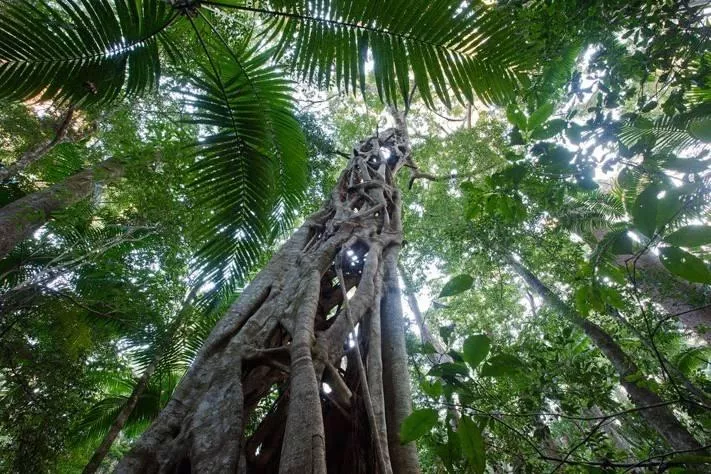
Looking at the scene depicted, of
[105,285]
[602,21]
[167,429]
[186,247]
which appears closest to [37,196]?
[105,285]

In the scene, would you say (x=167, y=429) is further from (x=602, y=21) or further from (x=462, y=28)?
(x=602, y=21)

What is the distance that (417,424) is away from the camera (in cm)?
75

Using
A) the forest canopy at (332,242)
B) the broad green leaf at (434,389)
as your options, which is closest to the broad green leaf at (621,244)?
the forest canopy at (332,242)

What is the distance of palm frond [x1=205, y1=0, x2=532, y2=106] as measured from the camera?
143 centimetres

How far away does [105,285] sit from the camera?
11.7ft

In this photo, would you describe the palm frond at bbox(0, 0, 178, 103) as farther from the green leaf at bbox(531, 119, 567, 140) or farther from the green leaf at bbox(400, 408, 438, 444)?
the green leaf at bbox(400, 408, 438, 444)

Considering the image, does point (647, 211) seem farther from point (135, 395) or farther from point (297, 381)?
point (135, 395)

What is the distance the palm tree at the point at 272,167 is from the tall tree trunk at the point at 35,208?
216 centimetres

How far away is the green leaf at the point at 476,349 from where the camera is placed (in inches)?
32.1

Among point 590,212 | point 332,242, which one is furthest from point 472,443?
point 590,212

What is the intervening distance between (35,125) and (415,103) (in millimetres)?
6578

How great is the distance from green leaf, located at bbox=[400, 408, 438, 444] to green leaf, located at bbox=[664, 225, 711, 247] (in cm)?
57

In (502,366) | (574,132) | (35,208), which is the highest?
(35,208)

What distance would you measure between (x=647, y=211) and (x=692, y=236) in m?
0.08
